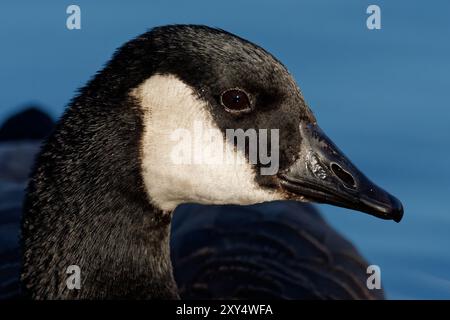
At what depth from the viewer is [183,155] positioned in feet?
19.7

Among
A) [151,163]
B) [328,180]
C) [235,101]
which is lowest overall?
[328,180]

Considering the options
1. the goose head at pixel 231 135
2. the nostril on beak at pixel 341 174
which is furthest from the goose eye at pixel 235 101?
the nostril on beak at pixel 341 174

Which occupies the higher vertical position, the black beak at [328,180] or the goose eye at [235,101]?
the goose eye at [235,101]

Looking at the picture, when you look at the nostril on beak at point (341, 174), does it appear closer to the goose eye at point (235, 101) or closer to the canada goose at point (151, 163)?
the canada goose at point (151, 163)

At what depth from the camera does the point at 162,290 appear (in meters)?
6.32

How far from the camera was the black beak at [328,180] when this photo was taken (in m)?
6.11

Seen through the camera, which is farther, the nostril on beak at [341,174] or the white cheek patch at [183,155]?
the nostril on beak at [341,174]

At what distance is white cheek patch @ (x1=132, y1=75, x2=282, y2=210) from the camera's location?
5.96 meters

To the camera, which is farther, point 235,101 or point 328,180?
point 328,180

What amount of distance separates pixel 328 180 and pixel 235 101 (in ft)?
1.88

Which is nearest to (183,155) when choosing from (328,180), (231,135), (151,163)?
(151,163)

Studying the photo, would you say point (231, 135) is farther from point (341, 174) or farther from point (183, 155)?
point (341, 174)

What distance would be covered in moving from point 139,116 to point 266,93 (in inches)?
23.2

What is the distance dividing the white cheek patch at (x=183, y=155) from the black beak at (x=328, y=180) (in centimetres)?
21
